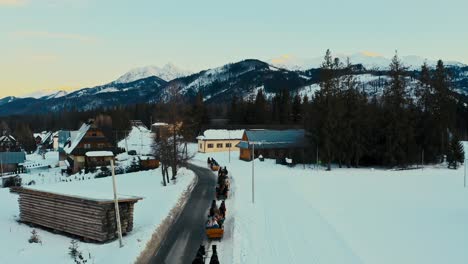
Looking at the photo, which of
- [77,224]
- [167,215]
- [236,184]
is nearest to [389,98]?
[236,184]

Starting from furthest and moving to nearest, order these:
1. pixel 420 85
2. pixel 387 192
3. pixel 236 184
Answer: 1. pixel 420 85
2. pixel 236 184
3. pixel 387 192

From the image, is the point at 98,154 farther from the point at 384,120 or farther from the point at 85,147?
the point at 384,120

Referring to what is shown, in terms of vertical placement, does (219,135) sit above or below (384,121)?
below

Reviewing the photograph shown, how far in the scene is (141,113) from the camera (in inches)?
6339

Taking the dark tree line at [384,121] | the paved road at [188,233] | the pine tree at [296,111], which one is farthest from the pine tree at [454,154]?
the pine tree at [296,111]

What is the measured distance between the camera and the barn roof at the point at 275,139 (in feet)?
194

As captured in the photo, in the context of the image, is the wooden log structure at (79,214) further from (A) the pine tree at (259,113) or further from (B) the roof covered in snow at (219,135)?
(A) the pine tree at (259,113)

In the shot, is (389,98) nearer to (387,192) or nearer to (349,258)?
(387,192)

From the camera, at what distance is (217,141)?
237 ft

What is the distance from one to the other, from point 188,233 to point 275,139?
41.1 m

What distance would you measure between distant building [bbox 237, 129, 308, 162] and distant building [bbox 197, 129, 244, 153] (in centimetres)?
1100

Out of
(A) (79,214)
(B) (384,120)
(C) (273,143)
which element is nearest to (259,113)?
(C) (273,143)

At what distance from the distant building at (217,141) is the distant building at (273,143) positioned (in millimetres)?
11002

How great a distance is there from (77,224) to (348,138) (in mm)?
39001
